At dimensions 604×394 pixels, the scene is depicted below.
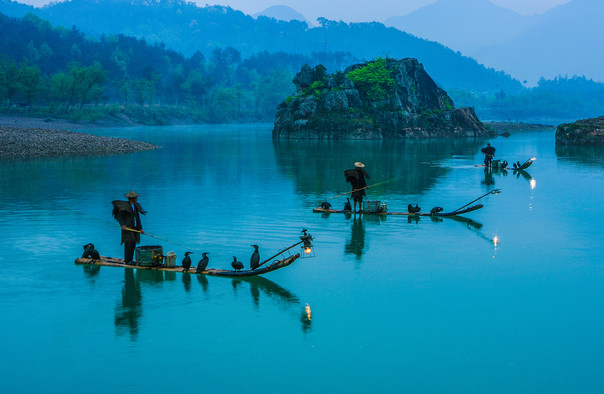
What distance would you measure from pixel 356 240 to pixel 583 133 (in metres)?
81.1

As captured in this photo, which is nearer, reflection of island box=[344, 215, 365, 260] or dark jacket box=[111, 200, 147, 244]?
dark jacket box=[111, 200, 147, 244]

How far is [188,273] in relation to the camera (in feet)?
63.2

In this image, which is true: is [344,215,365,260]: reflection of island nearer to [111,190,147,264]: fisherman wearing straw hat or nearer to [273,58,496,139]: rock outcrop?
[111,190,147,264]: fisherman wearing straw hat

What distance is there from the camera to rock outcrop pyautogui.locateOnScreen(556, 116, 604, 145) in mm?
92312

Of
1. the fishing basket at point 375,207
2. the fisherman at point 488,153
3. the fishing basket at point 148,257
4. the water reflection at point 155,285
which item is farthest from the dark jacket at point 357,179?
the fisherman at point 488,153

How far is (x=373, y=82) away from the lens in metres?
126

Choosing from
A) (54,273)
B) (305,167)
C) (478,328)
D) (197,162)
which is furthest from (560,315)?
(197,162)

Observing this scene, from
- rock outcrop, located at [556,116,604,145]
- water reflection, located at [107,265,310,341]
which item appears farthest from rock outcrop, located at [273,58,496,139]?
water reflection, located at [107,265,310,341]

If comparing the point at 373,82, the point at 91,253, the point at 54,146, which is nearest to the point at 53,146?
the point at 54,146

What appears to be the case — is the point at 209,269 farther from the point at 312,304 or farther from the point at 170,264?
the point at 312,304

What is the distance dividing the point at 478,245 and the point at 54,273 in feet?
50.6

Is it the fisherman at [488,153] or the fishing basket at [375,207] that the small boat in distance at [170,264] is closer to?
the fishing basket at [375,207]

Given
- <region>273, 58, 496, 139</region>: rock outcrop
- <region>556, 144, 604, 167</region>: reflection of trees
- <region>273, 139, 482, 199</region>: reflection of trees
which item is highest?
<region>273, 58, 496, 139</region>: rock outcrop

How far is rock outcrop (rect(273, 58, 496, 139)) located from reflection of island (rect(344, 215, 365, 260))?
282ft
